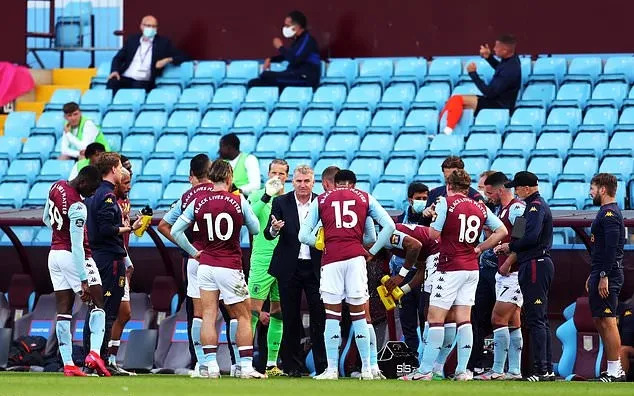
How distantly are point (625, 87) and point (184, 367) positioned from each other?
730 cm

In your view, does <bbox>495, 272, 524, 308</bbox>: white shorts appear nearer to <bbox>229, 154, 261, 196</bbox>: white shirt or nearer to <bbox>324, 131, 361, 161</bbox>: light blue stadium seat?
<bbox>229, 154, 261, 196</bbox>: white shirt

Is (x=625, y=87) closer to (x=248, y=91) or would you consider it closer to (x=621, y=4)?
(x=621, y=4)

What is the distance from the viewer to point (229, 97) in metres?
24.0

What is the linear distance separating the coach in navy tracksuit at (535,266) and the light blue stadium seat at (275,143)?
6.28 m

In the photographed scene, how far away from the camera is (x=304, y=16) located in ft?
79.5

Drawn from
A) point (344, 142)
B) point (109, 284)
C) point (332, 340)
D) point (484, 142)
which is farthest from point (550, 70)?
point (109, 284)

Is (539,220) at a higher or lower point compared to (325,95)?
lower

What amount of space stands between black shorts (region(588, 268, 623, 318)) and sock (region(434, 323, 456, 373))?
1.47m

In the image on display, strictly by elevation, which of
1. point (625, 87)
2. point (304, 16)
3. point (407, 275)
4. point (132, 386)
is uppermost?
point (304, 16)

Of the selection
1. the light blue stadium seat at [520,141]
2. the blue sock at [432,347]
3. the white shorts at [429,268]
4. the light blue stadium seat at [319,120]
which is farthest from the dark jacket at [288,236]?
the light blue stadium seat at [319,120]

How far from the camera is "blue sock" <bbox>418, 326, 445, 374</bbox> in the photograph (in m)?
15.8

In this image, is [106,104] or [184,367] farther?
[106,104]

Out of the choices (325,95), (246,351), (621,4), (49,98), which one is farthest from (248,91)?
(246,351)

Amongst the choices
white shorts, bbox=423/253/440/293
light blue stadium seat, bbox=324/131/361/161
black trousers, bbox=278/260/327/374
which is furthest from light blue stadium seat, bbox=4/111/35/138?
white shorts, bbox=423/253/440/293
